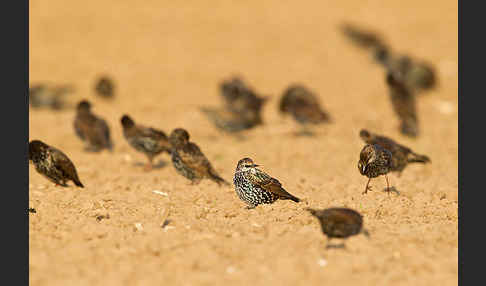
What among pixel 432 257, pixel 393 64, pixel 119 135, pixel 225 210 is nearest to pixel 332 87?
pixel 393 64

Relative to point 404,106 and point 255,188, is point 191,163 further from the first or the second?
point 404,106

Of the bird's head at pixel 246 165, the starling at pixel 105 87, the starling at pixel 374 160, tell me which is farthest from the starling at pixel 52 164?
the starling at pixel 105 87

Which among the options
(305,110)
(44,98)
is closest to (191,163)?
(305,110)

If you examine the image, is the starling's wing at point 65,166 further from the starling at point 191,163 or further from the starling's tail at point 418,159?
the starling's tail at point 418,159

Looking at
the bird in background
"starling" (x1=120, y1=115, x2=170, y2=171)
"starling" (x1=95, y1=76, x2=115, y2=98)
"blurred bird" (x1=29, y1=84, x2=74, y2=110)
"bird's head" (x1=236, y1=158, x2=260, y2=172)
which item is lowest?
"bird's head" (x1=236, y1=158, x2=260, y2=172)

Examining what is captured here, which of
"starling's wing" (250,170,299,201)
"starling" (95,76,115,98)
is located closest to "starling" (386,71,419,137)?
"starling's wing" (250,170,299,201)

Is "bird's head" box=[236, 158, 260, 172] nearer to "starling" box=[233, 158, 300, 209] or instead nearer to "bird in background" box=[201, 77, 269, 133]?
"starling" box=[233, 158, 300, 209]

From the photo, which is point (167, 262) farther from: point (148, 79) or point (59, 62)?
point (59, 62)
